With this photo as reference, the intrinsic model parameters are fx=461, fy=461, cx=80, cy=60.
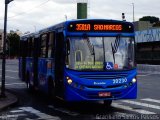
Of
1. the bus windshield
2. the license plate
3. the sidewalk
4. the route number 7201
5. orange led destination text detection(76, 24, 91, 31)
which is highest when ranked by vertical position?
orange led destination text detection(76, 24, 91, 31)

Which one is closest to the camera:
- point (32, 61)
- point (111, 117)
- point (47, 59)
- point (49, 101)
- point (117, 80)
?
point (111, 117)

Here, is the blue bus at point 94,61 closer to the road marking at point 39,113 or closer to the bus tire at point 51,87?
the bus tire at point 51,87

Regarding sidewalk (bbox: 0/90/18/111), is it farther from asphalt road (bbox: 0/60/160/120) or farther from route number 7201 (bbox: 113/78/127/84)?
route number 7201 (bbox: 113/78/127/84)

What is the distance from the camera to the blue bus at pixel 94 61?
13.6m

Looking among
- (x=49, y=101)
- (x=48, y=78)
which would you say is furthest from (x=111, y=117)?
(x=49, y=101)

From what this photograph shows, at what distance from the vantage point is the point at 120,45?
1412 cm

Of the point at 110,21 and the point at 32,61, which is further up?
the point at 110,21

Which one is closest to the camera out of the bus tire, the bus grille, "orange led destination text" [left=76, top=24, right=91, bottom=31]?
the bus grille

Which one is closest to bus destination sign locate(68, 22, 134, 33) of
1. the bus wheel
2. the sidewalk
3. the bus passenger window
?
the bus wheel

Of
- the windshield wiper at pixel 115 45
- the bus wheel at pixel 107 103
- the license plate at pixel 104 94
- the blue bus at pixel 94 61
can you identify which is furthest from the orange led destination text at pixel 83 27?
the bus wheel at pixel 107 103

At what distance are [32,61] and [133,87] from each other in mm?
7020

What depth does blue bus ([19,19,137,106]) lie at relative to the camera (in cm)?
1359

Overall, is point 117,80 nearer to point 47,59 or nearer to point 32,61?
point 47,59

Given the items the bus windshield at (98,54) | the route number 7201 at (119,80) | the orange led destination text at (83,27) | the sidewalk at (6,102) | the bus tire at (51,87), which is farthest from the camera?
the bus tire at (51,87)
